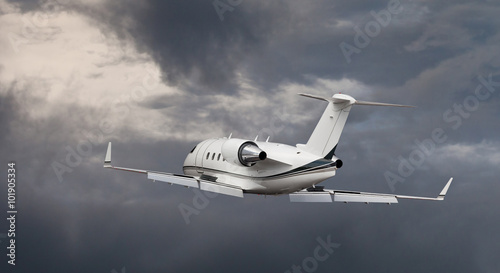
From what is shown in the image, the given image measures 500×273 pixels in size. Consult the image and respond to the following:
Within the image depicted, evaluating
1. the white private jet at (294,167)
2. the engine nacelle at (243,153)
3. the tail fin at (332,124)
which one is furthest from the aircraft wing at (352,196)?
the engine nacelle at (243,153)

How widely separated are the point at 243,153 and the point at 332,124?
439cm

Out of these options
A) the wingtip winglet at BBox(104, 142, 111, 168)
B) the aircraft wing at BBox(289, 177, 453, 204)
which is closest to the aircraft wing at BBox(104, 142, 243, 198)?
→ the wingtip winglet at BBox(104, 142, 111, 168)

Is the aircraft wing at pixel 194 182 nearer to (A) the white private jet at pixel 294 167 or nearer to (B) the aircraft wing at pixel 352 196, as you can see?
(A) the white private jet at pixel 294 167

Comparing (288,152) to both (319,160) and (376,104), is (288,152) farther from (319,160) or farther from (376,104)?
(376,104)

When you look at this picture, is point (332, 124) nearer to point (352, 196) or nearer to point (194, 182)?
point (352, 196)

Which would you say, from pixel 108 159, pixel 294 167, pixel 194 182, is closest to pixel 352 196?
pixel 294 167

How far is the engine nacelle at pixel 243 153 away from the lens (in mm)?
31516

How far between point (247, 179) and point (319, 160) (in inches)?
160

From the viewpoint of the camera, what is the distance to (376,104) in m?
31.6

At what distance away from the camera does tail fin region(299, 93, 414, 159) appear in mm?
31312

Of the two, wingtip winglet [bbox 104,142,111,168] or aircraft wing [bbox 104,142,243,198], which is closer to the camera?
aircraft wing [bbox 104,142,243,198]

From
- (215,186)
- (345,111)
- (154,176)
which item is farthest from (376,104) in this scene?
(154,176)

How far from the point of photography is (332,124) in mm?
31609

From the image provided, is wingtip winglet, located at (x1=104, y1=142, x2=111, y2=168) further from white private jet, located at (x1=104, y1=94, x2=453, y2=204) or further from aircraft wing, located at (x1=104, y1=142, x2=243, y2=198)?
white private jet, located at (x1=104, y1=94, x2=453, y2=204)
